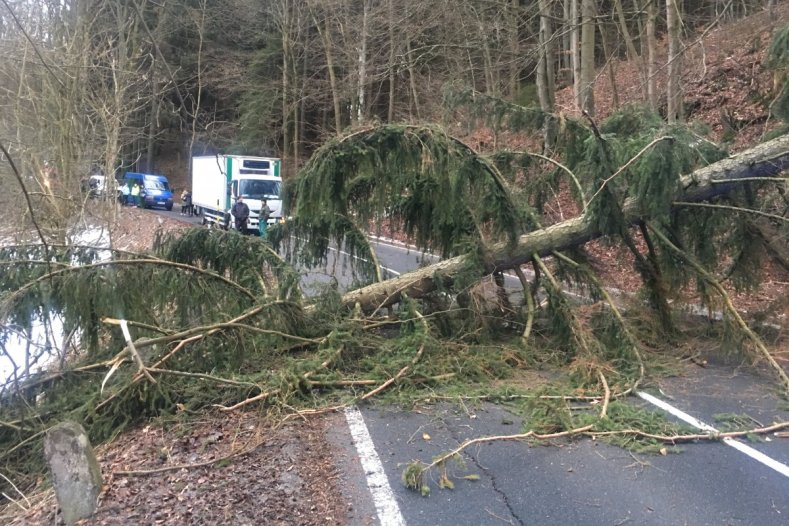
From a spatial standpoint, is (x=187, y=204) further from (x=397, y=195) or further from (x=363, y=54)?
(x=397, y=195)

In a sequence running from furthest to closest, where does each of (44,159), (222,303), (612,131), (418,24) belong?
(418,24), (44,159), (612,131), (222,303)

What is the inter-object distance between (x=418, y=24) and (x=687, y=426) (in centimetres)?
2201

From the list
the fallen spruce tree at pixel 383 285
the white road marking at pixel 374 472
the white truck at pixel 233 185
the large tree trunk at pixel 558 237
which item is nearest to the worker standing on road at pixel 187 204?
the white truck at pixel 233 185

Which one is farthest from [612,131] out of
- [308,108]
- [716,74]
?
[308,108]

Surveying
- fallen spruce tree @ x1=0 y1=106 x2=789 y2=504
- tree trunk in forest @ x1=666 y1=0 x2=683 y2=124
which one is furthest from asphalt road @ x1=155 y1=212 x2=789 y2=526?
tree trunk in forest @ x1=666 y1=0 x2=683 y2=124

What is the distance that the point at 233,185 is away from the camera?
2523 centimetres

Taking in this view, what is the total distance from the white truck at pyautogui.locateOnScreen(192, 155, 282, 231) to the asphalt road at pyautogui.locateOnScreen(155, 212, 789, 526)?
16.5 metres

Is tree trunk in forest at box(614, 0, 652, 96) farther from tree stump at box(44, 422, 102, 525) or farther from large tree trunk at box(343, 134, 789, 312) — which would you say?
tree stump at box(44, 422, 102, 525)

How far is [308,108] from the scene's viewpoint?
1396 inches

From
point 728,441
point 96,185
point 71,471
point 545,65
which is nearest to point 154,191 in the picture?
point 96,185

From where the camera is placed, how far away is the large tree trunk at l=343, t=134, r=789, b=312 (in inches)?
299

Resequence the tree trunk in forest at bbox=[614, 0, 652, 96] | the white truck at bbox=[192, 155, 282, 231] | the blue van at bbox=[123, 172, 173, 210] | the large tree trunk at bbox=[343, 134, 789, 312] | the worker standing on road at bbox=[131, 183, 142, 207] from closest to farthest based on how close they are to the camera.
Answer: the large tree trunk at bbox=[343, 134, 789, 312], the tree trunk in forest at bbox=[614, 0, 652, 96], the white truck at bbox=[192, 155, 282, 231], the worker standing on road at bbox=[131, 183, 142, 207], the blue van at bbox=[123, 172, 173, 210]

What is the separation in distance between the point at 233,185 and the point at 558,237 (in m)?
19.4

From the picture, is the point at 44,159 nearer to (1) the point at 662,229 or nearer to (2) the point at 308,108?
(1) the point at 662,229
